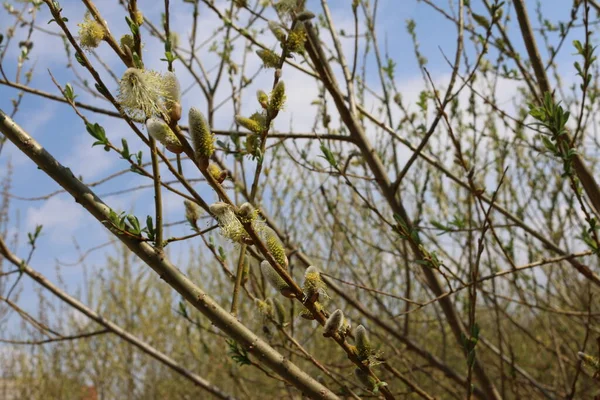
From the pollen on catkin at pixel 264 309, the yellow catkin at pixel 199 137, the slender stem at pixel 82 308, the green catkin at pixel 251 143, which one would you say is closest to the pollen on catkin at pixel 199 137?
the yellow catkin at pixel 199 137

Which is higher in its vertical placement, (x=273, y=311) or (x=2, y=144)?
(x=2, y=144)

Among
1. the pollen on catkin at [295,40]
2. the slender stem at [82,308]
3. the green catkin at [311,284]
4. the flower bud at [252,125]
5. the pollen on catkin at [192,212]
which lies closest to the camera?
the green catkin at [311,284]

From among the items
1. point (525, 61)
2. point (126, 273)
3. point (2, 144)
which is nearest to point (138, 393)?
point (126, 273)

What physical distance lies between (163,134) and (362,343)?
44 centimetres

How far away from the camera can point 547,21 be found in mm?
2484

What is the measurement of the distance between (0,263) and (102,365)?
6.08 ft

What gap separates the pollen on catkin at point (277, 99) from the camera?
38.2 inches

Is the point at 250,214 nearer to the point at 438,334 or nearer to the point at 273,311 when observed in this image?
the point at 273,311

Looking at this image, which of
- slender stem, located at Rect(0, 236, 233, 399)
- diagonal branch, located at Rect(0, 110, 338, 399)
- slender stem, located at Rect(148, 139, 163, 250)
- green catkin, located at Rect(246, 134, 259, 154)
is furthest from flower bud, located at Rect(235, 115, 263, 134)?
slender stem, located at Rect(0, 236, 233, 399)

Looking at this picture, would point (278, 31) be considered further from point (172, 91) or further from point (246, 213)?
point (246, 213)

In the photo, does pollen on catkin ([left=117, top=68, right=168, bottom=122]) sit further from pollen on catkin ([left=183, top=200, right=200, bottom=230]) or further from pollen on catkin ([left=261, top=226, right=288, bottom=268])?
pollen on catkin ([left=183, top=200, right=200, bottom=230])

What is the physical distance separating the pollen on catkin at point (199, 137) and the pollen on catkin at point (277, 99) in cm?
19

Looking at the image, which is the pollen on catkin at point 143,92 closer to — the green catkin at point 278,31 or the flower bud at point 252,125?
the flower bud at point 252,125

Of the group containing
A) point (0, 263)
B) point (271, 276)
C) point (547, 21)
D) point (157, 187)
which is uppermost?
point (0, 263)
